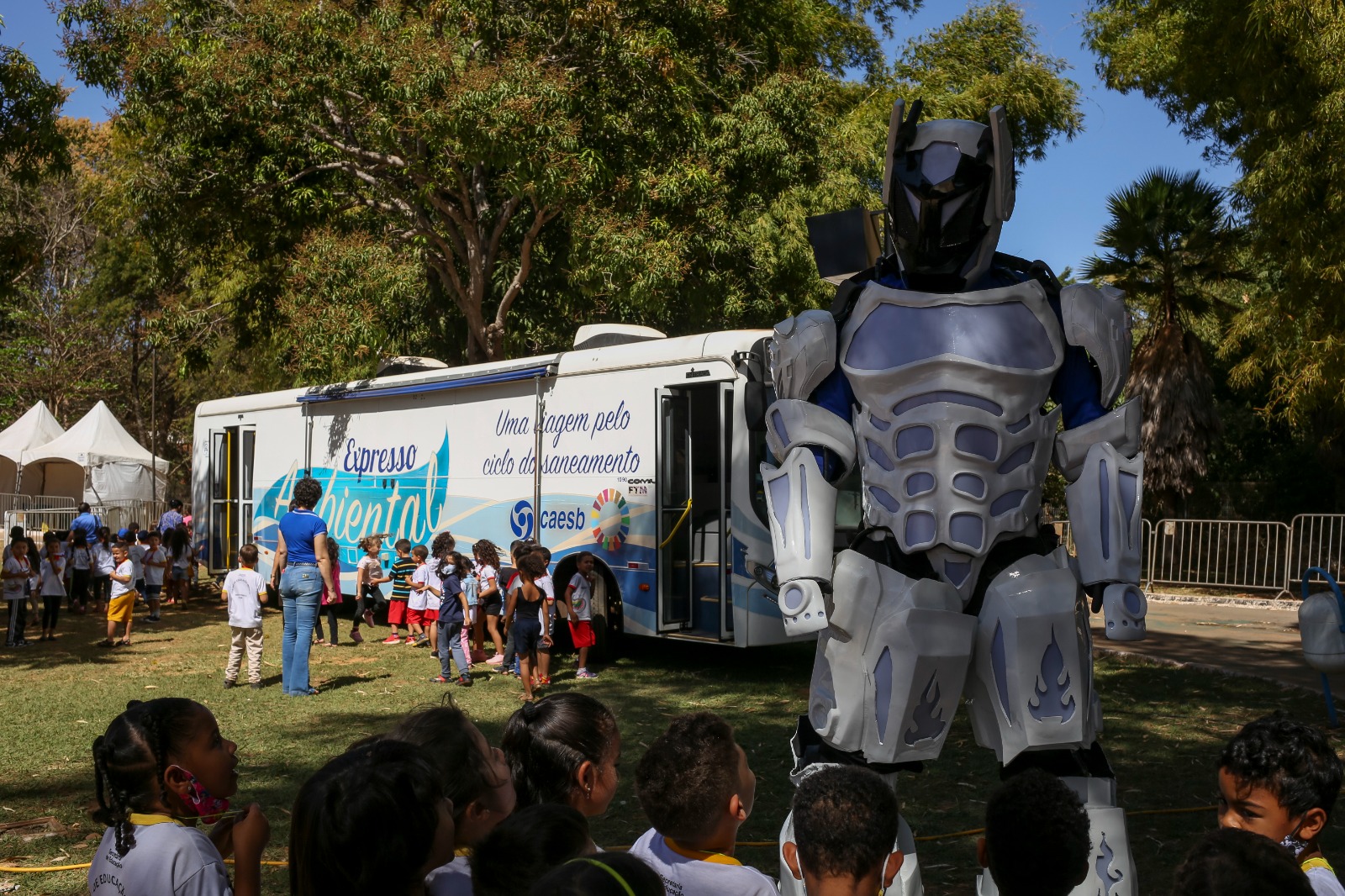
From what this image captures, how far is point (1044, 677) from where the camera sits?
4070 mm

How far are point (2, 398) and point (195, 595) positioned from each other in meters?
19.1

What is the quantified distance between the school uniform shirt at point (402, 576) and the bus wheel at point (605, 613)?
8.77 ft

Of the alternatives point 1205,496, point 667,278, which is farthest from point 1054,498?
point 667,278

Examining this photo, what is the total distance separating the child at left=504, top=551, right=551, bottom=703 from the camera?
9.83 metres

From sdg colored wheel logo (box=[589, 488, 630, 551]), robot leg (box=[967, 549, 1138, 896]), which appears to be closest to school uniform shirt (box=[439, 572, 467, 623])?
sdg colored wheel logo (box=[589, 488, 630, 551])

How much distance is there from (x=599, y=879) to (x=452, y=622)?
898 cm

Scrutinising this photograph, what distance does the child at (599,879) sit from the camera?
1869mm

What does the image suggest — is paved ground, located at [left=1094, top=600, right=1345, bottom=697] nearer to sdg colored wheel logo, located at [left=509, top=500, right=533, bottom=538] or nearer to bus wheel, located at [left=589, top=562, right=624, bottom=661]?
bus wheel, located at [left=589, top=562, right=624, bottom=661]

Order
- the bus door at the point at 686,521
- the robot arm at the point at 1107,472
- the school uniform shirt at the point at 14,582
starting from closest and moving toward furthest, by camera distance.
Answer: the robot arm at the point at 1107,472, the bus door at the point at 686,521, the school uniform shirt at the point at 14,582

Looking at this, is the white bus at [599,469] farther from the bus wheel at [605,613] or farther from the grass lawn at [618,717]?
the grass lawn at [618,717]

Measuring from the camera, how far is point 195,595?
2022cm

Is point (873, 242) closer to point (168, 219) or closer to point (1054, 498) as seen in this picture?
point (168, 219)

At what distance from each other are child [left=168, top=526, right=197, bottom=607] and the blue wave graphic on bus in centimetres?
176

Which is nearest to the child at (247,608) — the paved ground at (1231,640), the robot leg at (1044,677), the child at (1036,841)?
the paved ground at (1231,640)
